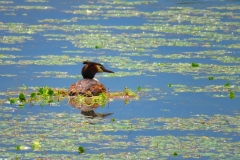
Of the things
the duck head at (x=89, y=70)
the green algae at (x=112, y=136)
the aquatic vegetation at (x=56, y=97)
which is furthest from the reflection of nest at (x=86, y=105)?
the duck head at (x=89, y=70)

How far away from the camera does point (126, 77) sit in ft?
40.9

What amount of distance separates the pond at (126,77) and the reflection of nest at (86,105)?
0.09 metres

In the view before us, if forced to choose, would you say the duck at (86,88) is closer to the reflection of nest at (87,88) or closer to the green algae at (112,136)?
the reflection of nest at (87,88)

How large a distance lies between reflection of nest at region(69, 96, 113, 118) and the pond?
9cm

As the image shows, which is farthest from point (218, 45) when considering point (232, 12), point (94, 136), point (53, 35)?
point (94, 136)

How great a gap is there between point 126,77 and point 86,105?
6.92 ft

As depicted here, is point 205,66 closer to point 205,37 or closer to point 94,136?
point 205,37

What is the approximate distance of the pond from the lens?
329 inches

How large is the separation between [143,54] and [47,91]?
362cm

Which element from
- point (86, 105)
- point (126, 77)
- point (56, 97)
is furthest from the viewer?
point (126, 77)

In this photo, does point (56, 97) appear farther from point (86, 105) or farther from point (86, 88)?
point (86, 105)

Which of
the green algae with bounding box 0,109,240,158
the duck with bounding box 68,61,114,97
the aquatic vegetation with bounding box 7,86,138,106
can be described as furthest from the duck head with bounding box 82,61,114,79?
the green algae with bounding box 0,109,240,158

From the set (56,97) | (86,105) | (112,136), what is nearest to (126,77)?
(56,97)

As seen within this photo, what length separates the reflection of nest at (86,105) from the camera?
992 centimetres
